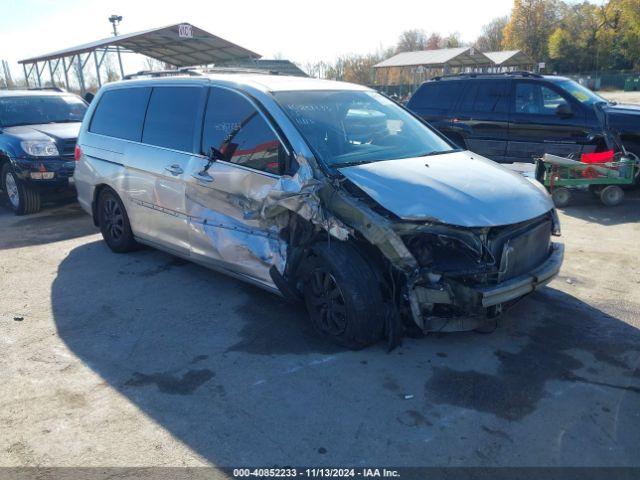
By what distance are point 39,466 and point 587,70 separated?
73457mm

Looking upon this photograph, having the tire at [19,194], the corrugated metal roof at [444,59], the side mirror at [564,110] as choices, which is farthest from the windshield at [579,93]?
the corrugated metal roof at [444,59]

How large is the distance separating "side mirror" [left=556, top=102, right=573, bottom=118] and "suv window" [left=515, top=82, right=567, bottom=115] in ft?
0.64

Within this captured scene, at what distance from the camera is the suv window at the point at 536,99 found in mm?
8945

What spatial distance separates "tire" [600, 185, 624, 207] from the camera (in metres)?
7.93

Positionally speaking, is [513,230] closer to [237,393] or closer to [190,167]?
[237,393]

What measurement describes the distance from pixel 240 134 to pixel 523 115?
647cm

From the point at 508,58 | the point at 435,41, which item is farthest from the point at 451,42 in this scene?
the point at 508,58

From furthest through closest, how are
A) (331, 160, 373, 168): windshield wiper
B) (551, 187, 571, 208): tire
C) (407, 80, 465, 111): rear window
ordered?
(407, 80, 465, 111): rear window
(551, 187, 571, 208): tire
(331, 160, 373, 168): windshield wiper

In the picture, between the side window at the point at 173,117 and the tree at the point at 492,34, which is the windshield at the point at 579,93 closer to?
the side window at the point at 173,117

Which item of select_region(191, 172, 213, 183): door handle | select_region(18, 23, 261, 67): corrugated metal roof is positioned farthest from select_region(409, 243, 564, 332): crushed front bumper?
select_region(18, 23, 261, 67): corrugated metal roof

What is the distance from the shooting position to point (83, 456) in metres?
2.88

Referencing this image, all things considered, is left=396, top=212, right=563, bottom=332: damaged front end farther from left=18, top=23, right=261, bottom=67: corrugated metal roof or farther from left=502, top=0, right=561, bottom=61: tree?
left=502, top=0, right=561, bottom=61: tree

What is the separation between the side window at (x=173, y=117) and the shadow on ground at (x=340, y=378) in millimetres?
1493

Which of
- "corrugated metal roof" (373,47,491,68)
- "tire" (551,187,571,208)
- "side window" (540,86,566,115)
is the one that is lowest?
"tire" (551,187,571,208)
